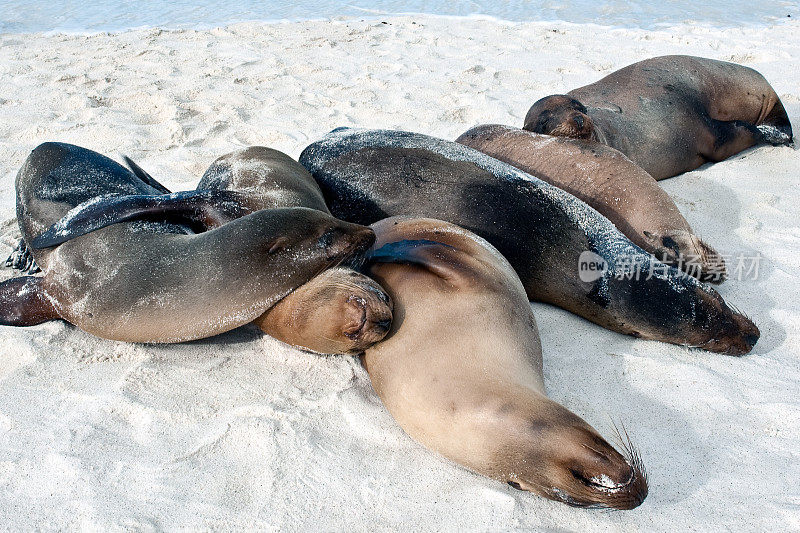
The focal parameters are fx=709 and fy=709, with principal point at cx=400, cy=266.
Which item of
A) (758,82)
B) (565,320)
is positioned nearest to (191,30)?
(758,82)

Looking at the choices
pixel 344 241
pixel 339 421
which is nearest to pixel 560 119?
pixel 344 241

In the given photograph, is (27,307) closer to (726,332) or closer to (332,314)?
(332,314)

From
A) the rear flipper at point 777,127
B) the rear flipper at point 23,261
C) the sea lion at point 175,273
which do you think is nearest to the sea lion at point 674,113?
the rear flipper at point 777,127

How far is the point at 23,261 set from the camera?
3.74 m

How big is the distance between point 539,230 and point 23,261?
2705 mm

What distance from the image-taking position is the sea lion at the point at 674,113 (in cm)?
493

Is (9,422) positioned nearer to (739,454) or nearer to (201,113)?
(739,454)

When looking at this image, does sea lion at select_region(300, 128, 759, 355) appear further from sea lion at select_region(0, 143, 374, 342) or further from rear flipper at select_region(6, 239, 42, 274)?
rear flipper at select_region(6, 239, 42, 274)

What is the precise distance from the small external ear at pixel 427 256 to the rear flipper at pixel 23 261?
185 cm

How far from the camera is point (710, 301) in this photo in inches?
137

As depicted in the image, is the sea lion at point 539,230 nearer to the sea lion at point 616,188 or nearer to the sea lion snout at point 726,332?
the sea lion snout at point 726,332

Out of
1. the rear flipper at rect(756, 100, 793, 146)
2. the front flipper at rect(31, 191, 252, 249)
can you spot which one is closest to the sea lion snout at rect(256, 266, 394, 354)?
the front flipper at rect(31, 191, 252, 249)

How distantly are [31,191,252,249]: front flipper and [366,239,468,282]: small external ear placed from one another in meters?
0.76

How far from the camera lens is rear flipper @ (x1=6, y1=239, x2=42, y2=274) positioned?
3.69m
